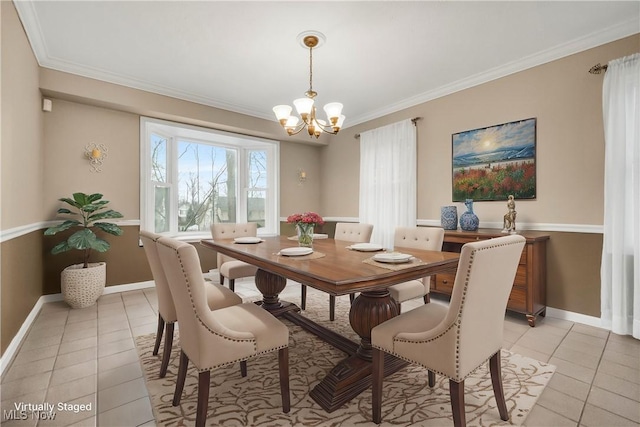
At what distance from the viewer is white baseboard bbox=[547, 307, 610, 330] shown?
2.64m

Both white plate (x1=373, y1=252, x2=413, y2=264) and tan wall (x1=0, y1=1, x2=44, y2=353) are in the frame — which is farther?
tan wall (x1=0, y1=1, x2=44, y2=353)

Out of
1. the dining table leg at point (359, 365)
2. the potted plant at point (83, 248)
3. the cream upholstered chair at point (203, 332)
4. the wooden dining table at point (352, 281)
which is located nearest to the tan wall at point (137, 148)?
the potted plant at point (83, 248)

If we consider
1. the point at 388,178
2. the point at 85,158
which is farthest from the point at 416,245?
the point at 85,158

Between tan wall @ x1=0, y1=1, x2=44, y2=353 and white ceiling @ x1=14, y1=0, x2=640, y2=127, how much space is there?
1.22 feet

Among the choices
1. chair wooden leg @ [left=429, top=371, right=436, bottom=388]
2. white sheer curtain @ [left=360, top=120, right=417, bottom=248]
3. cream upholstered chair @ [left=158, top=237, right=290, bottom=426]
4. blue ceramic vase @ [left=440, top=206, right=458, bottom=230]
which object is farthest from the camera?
white sheer curtain @ [left=360, top=120, right=417, bottom=248]

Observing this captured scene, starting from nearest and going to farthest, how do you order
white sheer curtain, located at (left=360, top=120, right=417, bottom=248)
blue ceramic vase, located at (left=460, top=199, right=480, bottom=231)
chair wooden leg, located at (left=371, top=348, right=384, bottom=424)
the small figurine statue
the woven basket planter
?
chair wooden leg, located at (left=371, top=348, right=384, bottom=424) → the small figurine statue → the woven basket planter → blue ceramic vase, located at (left=460, top=199, right=480, bottom=231) → white sheer curtain, located at (left=360, top=120, right=417, bottom=248)

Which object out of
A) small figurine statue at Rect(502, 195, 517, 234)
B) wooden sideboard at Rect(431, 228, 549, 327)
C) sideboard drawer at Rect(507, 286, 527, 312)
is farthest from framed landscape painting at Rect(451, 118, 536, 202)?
sideboard drawer at Rect(507, 286, 527, 312)

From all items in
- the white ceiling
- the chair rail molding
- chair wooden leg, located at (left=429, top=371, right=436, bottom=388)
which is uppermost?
the white ceiling

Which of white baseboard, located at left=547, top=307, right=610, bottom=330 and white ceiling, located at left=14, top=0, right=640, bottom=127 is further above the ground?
white ceiling, located at left=14, top=0, right=640, bottom=127

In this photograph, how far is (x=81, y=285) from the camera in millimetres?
3066

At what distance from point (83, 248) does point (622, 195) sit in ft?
16.4

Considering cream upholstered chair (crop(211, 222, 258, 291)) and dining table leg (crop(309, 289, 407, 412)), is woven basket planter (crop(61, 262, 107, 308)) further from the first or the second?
dining table leg (crop(309, 289, 407, 412))

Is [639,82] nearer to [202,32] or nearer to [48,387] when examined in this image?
[202,32]

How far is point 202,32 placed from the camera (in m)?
2.58
